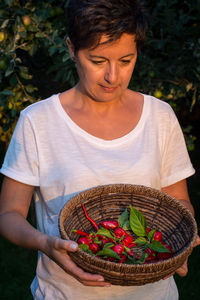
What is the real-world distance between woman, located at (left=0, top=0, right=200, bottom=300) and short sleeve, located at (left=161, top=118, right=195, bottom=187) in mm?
28

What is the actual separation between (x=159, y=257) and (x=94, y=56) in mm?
809

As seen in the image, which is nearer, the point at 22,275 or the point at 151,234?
the point at 151,234

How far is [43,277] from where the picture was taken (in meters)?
1.94

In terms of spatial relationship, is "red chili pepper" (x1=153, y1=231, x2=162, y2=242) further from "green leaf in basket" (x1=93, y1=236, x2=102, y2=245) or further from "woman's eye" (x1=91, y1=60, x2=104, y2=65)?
"woman's eye" (x1=91, y1=60, x2=104, y2=65)

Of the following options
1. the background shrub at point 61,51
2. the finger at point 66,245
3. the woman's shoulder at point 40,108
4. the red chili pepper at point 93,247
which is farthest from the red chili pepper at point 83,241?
the background shrub at point 61,51

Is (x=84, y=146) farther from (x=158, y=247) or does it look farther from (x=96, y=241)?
(x=158, y=247)

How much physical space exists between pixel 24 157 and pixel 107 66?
47cm

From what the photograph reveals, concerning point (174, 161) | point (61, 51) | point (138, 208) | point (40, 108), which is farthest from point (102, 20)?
point (61, 51)

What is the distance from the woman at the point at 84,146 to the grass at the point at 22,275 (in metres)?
1.97

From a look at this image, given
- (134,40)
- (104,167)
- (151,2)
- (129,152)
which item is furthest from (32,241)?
(151,2)

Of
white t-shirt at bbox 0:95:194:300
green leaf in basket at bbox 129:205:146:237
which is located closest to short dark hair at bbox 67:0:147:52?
white t-shirt at bbox 0:95:194:300

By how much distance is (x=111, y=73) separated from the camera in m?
1.82

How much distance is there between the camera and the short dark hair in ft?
5.75

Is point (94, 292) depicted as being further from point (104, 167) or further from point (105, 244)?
point (104, 167)
